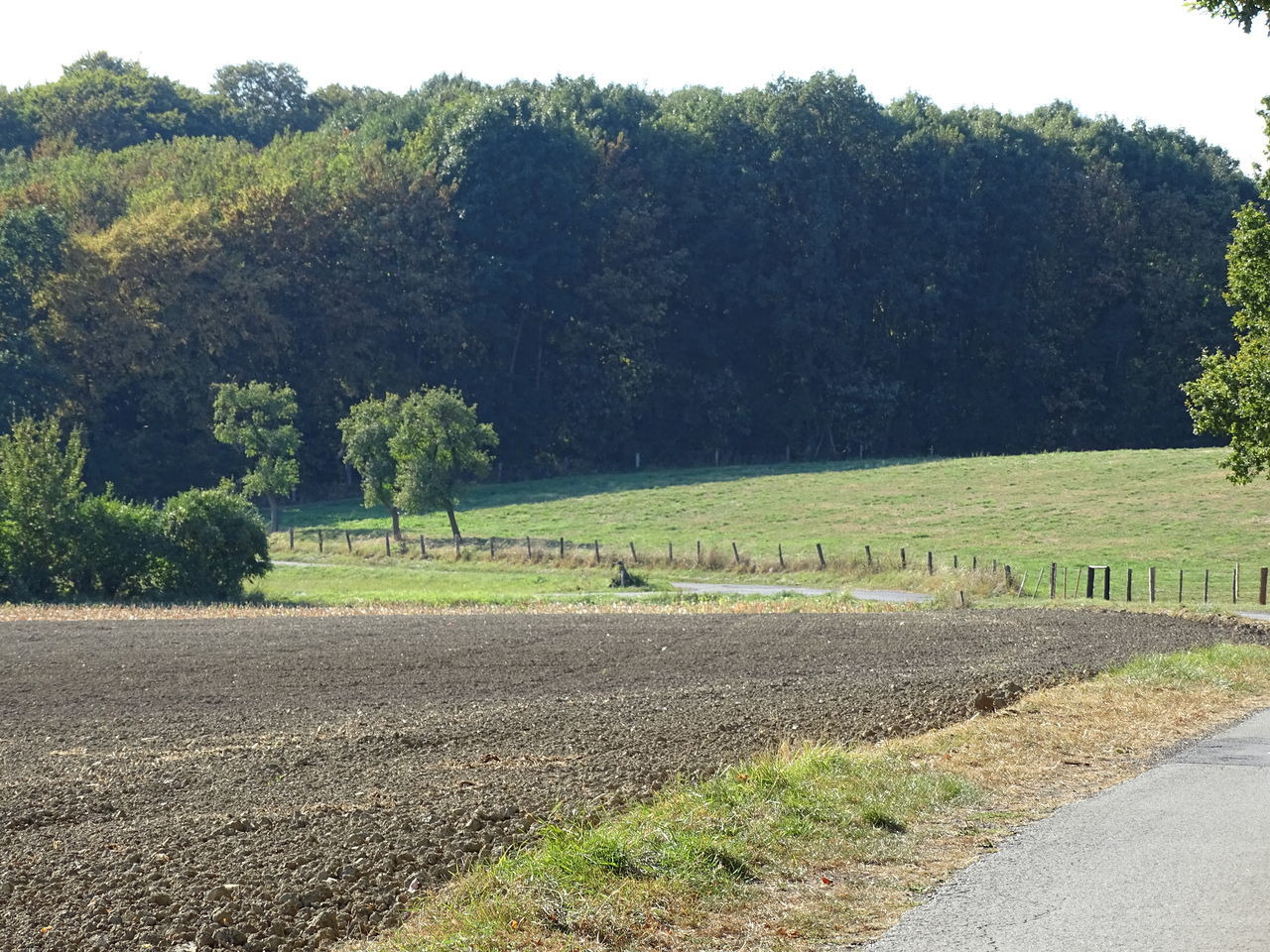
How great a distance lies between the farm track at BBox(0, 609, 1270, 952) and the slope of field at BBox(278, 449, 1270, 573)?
20996 mm

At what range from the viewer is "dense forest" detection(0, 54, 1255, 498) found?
7919 cm

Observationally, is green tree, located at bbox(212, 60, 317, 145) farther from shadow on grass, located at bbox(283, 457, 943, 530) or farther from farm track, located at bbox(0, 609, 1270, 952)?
farm track, located at bbox(0, 609, 1270, 952)

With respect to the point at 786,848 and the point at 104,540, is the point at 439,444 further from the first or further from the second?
the point at 786,848

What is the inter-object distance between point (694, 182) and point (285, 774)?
76621mm

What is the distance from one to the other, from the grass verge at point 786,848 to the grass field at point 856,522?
28786 mm

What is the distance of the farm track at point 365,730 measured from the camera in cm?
915

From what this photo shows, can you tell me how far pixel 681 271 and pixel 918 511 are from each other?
29.3m

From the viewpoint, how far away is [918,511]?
61125 mm

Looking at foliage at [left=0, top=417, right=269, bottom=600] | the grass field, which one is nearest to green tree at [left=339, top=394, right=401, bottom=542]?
the grass field

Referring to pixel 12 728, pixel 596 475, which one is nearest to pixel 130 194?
pixel 596 475

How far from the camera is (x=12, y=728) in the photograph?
16.9m

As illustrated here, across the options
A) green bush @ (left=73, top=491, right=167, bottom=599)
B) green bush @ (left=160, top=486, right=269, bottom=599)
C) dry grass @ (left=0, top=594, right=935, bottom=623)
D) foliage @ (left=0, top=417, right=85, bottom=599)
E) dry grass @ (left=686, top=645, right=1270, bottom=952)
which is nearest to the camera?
dry grass @ (left=686, top=645, right=1270, bottom=952)

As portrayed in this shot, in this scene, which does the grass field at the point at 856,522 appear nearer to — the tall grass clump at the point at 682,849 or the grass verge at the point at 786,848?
the grass verge at the point at 786,848

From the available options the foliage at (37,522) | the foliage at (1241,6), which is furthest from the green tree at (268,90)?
the foliage at (1241,6)
